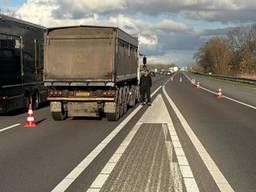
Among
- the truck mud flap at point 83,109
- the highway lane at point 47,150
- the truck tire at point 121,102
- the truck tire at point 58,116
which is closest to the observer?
the highway lane at point 47,150

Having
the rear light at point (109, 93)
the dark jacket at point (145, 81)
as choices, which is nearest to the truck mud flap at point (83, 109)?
the rear light at point (109, 93)

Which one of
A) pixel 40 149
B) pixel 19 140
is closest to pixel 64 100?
pixel 19 140

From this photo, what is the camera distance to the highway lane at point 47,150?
7.95m

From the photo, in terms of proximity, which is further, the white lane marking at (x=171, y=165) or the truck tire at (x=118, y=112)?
the truck tire at (x=118, y=112)

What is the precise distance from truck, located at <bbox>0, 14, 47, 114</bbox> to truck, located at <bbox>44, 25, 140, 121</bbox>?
2105mm

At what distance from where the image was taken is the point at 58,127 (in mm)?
15367

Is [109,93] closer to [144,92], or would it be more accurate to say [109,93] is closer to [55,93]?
[55,93]

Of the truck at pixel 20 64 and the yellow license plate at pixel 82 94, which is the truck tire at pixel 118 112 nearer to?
the yellow license plate at pixel 82 94

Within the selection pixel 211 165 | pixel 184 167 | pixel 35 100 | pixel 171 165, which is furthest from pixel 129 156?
pixel 35 100

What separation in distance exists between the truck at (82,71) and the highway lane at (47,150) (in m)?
0.54

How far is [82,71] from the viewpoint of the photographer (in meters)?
17.3

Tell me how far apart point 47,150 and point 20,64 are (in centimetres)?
990

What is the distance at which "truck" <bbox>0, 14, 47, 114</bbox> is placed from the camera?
1866 centimetres

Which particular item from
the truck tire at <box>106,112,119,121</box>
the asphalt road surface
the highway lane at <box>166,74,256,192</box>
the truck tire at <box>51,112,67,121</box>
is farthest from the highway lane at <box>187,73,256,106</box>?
the asphalt road surface
